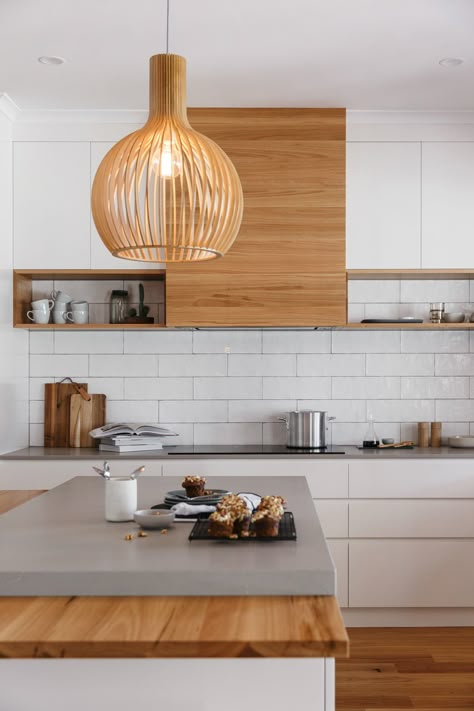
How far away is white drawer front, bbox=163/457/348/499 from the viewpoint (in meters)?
4.21

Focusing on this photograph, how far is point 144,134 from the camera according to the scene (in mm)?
2270

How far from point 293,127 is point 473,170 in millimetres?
1042

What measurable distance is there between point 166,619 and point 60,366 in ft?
11.2

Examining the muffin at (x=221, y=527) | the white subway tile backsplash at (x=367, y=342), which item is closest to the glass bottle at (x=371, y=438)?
the white subway tile backsplash at (x=367, y=342)

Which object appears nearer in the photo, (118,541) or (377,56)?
(118,541)

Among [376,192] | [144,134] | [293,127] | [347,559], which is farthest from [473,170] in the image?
[144,134]

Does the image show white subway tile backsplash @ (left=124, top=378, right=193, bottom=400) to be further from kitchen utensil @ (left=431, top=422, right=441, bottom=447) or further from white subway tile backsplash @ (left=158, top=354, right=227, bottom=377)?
kitchen utensil @ (left=431, top=422, right=441, bottom=447)

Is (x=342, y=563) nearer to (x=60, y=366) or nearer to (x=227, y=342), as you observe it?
(x=227, y=342)

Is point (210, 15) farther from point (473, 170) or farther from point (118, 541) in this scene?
point (118, 541)

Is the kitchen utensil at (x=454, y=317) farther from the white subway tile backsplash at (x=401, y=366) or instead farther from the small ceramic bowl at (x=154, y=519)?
the small ceramic bowl at (x=154, y=519)

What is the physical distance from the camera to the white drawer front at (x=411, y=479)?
4.20 m

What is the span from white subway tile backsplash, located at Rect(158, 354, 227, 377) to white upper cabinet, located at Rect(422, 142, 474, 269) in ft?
4.36

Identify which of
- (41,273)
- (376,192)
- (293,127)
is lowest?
(41,273)

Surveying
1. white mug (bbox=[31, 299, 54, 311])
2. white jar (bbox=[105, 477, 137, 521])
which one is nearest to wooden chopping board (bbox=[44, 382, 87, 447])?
white mug (bbox=[31, 299, 54, 311])
